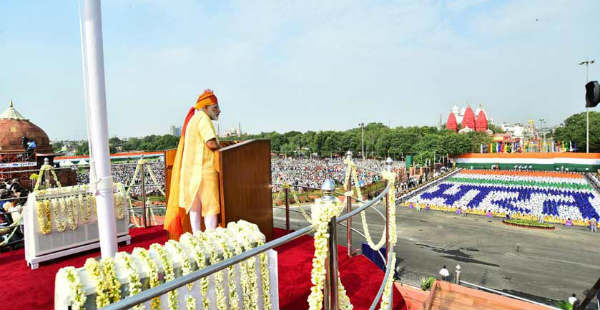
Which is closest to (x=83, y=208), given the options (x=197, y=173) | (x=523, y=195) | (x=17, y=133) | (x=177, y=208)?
(x=177, y=208)

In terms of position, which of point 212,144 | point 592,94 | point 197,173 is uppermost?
point 592,94

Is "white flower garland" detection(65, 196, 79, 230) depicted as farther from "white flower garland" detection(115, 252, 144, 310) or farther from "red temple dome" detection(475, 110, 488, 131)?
"red temple dome" detection(475, 110, 488, 131)

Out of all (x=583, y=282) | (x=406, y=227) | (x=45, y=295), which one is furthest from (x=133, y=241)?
(x=406, y=227)

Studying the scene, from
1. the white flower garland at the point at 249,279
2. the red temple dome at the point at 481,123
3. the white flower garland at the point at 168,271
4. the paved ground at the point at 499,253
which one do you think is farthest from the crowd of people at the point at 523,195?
the red temple dome at the point at 481,123

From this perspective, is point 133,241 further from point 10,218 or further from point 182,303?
point 182,303

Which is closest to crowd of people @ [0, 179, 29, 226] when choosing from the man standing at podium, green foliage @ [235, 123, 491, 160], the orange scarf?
the orange scarf

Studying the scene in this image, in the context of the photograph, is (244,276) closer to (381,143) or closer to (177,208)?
(177,208)

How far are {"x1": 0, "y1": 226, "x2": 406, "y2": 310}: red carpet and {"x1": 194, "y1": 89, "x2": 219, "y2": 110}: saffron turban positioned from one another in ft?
7.34

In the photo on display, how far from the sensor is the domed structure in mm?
20281

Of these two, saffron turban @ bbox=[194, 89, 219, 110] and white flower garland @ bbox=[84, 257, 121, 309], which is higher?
saffron turban @ bbox=[194, 89, 219, 110]

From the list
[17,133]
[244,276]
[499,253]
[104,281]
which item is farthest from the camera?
[17,133]

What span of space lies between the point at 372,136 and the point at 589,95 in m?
68.9

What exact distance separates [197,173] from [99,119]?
1201mm

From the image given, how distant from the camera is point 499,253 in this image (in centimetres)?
1586
